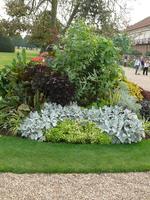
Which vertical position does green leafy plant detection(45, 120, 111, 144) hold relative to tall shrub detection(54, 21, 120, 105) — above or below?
below

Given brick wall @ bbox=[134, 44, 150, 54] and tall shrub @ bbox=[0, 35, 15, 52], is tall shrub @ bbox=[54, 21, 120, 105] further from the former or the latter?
brick wall @ bbox=[134, 44, 150, 54]

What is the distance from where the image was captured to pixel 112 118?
332 inches

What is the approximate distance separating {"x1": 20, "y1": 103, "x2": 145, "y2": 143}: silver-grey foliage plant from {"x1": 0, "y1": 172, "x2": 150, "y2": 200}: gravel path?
1.80 m

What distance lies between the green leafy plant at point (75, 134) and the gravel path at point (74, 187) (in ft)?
5.35

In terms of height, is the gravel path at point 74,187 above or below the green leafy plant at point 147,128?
above

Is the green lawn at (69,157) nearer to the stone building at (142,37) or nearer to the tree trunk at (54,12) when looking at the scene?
the tree trunk at (54,12)

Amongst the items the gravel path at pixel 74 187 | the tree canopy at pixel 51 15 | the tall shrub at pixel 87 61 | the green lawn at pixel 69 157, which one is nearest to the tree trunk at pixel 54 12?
the tree canopy at pixel 51 15

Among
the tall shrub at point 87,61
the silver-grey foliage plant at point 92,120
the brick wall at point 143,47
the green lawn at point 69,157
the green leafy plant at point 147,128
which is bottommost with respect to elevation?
the brick wall at point 143,47

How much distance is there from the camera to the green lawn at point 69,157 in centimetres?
629

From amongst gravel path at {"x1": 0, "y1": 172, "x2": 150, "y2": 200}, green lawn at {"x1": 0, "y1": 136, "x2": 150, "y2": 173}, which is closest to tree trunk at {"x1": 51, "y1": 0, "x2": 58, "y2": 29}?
green lawn at {"x1": 0, "y1": 136, "x2": 150, "y2": 173}

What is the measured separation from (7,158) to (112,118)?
2.51 m

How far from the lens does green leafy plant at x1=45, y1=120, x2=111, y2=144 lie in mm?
7789

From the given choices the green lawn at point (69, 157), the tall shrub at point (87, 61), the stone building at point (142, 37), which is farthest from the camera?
the stone building at point (142, 37)

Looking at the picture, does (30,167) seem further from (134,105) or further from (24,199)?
(134,105)
